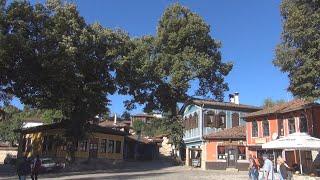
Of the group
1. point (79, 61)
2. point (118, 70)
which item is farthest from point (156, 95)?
point (79, 61)

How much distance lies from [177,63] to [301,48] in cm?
2325

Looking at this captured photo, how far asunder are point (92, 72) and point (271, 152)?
17588 mm

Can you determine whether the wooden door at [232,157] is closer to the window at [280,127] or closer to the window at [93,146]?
Answer: the window at [280,127]

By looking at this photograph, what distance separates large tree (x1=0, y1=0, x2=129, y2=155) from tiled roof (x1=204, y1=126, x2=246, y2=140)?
446 inches

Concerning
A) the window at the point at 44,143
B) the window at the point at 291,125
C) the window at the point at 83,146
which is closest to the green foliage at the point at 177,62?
the window at the point at 83,146

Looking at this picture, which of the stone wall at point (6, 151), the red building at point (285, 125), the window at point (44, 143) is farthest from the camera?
the stone wall at point (6, 151)

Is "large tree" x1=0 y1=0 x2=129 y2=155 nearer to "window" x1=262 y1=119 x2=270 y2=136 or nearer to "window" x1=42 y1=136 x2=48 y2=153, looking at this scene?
"window" x1=42 y1=136 x2=48 y2=153

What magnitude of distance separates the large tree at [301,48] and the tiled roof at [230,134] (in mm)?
16556

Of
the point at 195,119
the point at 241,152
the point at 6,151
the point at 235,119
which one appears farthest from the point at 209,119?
the point at 6,151

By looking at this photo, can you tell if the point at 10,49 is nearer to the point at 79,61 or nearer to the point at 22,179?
the point at 79,61

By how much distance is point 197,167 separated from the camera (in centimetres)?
4634

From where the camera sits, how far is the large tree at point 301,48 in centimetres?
2630

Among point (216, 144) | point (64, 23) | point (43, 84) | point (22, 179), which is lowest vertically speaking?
point (22, 179)

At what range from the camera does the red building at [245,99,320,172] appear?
3666 centimetres
